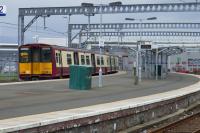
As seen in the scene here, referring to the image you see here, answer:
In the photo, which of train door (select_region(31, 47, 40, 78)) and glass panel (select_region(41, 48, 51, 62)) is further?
train door (select_region(31, 47, 40, 78))

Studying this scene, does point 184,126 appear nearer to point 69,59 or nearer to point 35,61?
point 35,61

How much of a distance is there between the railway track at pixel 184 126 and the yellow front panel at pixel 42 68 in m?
18.1

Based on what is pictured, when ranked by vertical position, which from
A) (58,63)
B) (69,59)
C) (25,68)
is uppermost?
(69,59)

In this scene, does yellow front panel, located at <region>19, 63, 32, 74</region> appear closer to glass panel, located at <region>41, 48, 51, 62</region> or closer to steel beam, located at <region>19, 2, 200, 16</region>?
glass panel, located at <region>41, 48, 51, 62</region>

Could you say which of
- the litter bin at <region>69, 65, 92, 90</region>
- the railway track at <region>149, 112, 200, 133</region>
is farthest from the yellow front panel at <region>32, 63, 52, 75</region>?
the railway track at <region>149, 112, 200, 133</region>

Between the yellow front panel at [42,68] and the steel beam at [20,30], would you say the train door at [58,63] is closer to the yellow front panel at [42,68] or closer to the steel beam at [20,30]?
the yellow front panel at [42,68]

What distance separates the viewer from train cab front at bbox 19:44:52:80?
38403mm

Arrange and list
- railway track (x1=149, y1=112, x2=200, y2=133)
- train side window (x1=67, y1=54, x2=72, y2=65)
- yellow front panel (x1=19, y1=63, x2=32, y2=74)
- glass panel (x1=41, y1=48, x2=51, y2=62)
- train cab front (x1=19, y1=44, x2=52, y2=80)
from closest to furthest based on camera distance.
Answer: railway track (x1=149, y1=112, x2=200, y2=133) → glass panel (x1=41, y1=48, x2=51, y2=62) → train cab front (x1=19, y1=44, x2=52, y2=80) → yellow front panel (x1=19, y1=63, x2=32, y2=74) → train side window (x1=67, y1=54, x2=72, y2=65)

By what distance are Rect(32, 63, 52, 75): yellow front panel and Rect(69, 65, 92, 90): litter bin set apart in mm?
9836

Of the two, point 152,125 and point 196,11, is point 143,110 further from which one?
point 196,11

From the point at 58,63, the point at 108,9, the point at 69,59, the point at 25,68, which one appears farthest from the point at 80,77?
the point at 108,9

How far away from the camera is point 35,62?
39.0 m

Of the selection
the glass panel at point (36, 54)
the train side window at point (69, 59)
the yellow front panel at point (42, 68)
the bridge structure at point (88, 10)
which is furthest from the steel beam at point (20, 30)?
the yellow front panel at point (42, 68)

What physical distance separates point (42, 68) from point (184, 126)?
20842 mm
